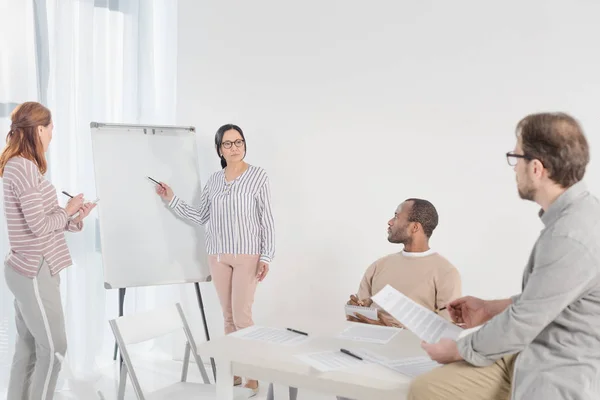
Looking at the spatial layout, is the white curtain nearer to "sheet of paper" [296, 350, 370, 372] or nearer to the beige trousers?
the beige trousers

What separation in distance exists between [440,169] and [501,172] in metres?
0.35

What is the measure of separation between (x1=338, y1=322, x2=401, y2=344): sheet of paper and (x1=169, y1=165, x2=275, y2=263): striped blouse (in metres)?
1.42

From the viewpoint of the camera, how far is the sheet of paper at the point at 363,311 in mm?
2498

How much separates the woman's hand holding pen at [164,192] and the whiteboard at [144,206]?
3 centimetres

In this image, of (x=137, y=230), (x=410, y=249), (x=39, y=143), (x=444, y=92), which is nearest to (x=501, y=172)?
(x=444, y=92)

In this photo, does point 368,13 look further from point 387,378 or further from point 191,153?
point 387,378

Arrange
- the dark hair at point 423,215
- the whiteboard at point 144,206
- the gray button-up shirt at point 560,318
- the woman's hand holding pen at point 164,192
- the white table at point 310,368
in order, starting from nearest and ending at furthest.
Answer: the gray button-up shirt at point 560,318, the white table at point 310,368, the dark hair at point 423,215, the whiteboard at point 144,206, the woman's hand holding pen at point 164,192

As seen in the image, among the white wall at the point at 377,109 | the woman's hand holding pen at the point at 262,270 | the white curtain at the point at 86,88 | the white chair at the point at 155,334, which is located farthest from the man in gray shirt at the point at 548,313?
the white curtain at the point at 86,88

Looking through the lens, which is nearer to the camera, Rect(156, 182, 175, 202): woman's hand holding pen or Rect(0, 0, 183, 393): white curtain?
Rect(0, 0, 183, 393): white curtain

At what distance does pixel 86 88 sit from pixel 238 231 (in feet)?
4.72

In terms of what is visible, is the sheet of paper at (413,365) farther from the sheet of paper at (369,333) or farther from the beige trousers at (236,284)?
the beige trousers at (236,284)

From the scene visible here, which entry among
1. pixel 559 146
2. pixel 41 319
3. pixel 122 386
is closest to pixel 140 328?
pixel 122 386

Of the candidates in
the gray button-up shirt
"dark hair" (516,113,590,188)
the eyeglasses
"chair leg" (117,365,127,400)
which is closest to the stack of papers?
the gray button-up shirt

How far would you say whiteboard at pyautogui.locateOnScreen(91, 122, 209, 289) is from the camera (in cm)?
366
